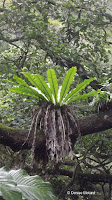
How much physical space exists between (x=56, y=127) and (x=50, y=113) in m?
0.16

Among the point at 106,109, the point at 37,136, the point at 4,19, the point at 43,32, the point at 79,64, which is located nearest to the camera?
the point at 37,136

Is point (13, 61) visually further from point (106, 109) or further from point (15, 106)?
point (106, 109)

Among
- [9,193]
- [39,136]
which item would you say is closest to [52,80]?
[39,136]

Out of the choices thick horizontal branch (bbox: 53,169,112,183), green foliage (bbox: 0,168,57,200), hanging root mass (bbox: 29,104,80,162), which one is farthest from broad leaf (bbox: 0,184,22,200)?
thick horizontal branch (bbox: 53,169,112,183)

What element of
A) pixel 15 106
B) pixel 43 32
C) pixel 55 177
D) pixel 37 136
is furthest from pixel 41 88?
pixel 55 177

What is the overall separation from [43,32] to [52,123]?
204cm

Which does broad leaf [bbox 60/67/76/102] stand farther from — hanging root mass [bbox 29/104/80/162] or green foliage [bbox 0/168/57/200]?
green foliage [bbox 0/168/57/200]

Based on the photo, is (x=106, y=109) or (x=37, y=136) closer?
(x=37, y=136)

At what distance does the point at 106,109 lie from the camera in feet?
9.04

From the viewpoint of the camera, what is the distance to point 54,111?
2.39 meters

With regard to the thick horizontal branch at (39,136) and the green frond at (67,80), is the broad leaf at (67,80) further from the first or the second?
the thick horizontal branch at (39,136)

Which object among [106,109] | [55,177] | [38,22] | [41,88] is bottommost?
[55,177]

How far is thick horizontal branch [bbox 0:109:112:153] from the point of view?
2.44m

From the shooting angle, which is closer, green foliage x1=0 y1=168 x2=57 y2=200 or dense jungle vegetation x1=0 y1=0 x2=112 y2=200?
green foliage x1=0 y1=168 x2=57 y2=200
